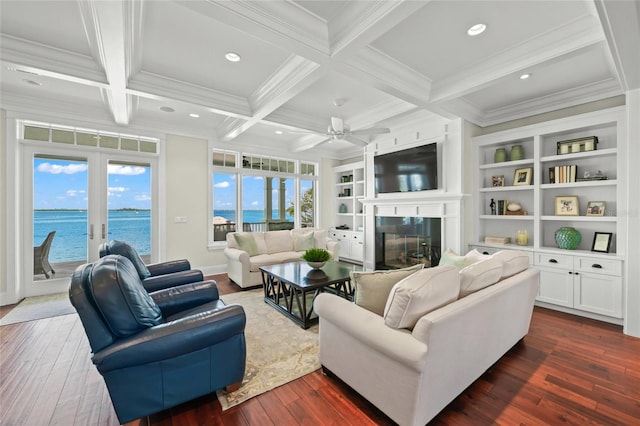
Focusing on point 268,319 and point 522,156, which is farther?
point 522,156

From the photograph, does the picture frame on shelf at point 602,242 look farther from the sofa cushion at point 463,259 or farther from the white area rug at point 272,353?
the white area rug at point 272,353

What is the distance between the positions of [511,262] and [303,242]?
355 cm

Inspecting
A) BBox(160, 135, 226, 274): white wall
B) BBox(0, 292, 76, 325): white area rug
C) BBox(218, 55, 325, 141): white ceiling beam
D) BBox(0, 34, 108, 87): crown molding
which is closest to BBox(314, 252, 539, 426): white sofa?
BBox(218, 55, 325, 141): white ceiling beam

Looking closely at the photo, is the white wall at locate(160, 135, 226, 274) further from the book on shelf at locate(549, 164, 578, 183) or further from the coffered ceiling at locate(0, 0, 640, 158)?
the book on shelf at locate(549, 164, 578, 183)

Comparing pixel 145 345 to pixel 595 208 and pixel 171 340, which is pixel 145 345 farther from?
pixel 595 208

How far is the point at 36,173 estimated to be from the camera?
4.04 meters

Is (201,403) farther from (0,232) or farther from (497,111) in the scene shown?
(497,111)

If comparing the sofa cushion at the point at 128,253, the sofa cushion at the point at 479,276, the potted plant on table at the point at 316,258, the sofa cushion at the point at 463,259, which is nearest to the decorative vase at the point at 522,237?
the sofa cushion at the point at 463,259

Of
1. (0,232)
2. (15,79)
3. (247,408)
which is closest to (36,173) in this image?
(0,232)

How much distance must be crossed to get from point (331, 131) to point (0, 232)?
4657 millimetres

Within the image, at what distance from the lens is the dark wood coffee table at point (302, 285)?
118 inches

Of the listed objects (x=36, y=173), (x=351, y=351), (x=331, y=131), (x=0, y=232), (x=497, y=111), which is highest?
(x=497, y=111)

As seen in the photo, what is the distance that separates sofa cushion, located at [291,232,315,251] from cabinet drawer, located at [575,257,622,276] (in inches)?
153

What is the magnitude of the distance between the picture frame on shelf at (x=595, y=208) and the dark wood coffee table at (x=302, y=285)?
10.5 feet
